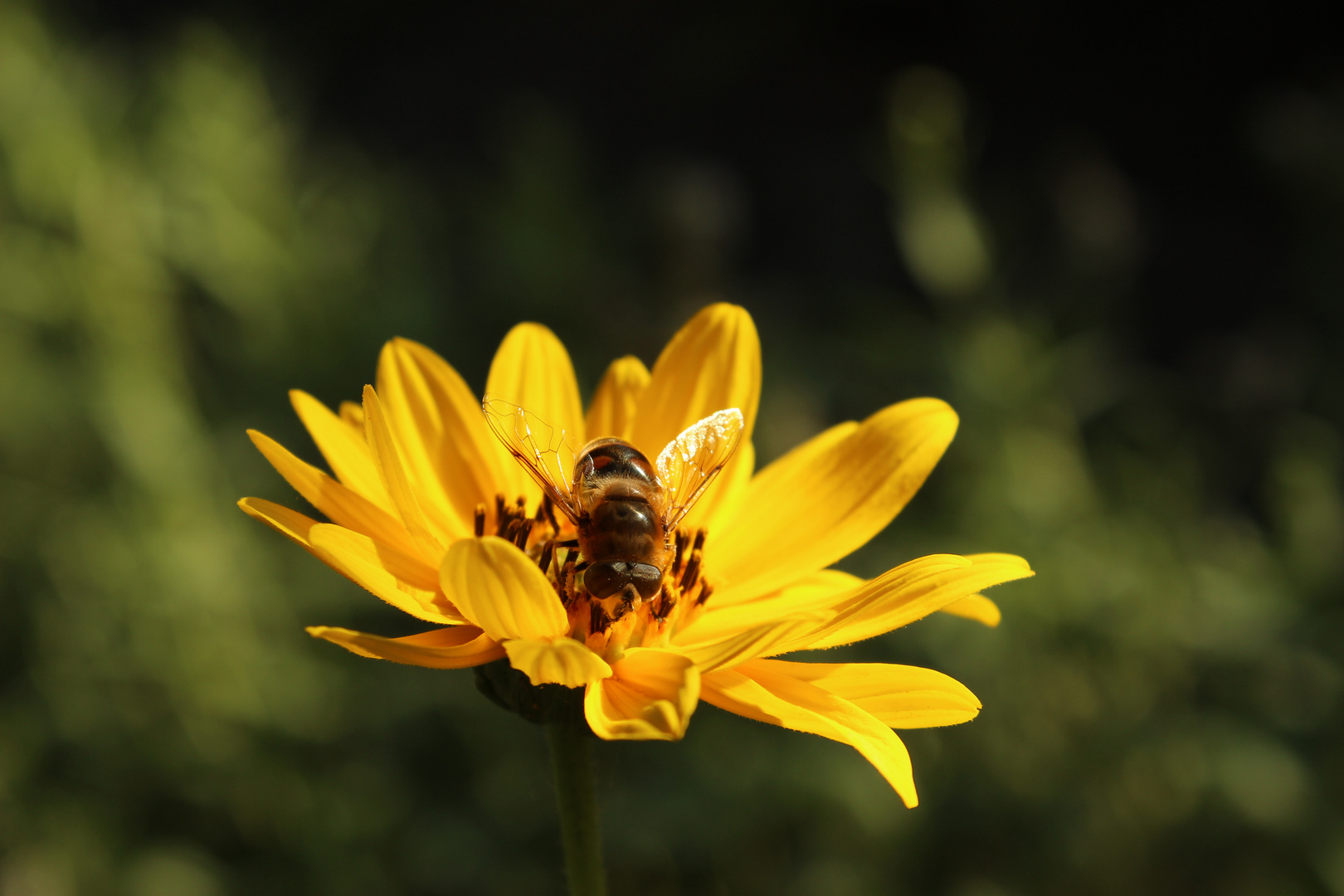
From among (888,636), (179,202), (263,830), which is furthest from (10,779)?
(888,636)

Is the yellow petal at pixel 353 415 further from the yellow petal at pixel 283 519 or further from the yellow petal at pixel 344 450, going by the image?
the yellow petal at pixel 283 519

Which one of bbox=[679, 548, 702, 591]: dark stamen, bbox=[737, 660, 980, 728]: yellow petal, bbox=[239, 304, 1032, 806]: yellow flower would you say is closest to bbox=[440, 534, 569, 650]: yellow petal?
bbox=[239, 304, 1032, 806]: yellow flower

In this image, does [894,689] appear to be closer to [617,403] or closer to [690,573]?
[690,573]

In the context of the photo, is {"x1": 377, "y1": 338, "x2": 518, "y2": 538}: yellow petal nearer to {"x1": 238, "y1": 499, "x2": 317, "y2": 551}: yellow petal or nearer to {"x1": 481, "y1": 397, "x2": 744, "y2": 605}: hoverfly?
{"x1": 481, "y1": 397, "x2": 744, "y2": 605}: hoverfly

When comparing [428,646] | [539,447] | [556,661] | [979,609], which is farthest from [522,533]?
[979,609]

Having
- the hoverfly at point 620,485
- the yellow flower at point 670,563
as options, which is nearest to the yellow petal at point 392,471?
the yellow flower at point 670,563

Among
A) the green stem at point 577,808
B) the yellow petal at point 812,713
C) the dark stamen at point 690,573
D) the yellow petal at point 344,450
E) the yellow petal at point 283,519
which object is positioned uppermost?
the yellow petal at point 344,450
